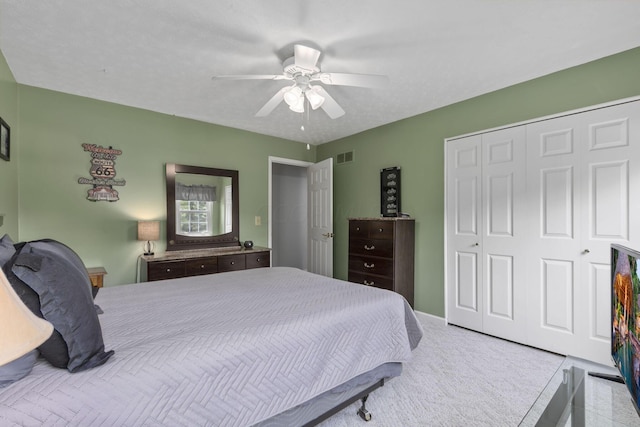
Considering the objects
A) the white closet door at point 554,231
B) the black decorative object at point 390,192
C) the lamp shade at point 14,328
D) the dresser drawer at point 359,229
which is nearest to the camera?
the lamp shade at point 14,328

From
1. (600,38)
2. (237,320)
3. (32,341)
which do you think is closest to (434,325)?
(237,320)

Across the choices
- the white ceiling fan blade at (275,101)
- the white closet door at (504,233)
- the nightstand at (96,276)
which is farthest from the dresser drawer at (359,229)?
the nightstand at (96,276)

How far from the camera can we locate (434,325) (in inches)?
134

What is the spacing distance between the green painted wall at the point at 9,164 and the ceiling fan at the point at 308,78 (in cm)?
196

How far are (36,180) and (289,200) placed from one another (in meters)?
3.90

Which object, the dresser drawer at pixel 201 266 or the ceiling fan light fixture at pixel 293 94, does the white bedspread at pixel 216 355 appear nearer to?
the dresser drawer at pixel 201 266

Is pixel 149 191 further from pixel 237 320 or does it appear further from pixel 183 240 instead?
pixel 237 320

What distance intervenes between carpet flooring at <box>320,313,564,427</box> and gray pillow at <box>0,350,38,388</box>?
1492mm

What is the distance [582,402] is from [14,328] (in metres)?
1.97

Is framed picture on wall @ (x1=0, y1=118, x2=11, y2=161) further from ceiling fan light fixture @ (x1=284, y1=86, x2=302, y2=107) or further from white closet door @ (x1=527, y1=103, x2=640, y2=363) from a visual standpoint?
white closet door @ (x1=527, y1=103, x2=640, y2=363)

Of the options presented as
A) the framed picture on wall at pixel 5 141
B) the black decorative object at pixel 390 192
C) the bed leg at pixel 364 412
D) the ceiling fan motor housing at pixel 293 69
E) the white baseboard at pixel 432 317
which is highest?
the ceiling fan motor housing at pixel 293 69

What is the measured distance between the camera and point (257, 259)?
4012 mm

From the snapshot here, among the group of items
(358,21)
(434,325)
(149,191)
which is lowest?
(434,325)

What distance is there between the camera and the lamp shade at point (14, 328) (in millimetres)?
463
